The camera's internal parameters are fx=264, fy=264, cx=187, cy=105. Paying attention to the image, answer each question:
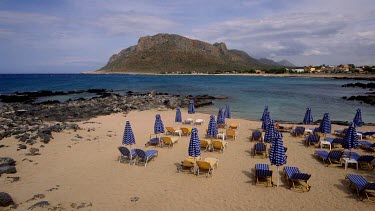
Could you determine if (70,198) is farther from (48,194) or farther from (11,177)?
(11,177)

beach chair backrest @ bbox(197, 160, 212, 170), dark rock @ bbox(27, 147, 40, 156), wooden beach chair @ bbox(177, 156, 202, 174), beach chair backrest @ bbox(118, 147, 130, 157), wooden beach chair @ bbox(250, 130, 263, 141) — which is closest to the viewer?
beach chair backrest @ bbox(197, 160, 212, 170)

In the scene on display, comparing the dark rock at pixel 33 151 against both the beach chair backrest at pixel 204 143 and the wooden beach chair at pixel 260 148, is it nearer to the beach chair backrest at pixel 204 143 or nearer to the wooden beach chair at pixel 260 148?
the beach chair backrest at pixel 204 143

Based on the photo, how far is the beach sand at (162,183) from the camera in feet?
27.5

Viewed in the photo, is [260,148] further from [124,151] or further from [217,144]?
[124,151]

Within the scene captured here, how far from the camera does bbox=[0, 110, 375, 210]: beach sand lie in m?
8.37

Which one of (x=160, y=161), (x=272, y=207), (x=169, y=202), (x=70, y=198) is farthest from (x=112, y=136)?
(x=272, y=207)

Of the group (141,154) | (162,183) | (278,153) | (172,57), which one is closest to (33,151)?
(141,154)

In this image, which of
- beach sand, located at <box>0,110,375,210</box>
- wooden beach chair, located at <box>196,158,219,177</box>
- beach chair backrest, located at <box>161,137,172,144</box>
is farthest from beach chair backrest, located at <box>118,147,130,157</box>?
wooden beach chair, located at <box>196,158,219,177</box>

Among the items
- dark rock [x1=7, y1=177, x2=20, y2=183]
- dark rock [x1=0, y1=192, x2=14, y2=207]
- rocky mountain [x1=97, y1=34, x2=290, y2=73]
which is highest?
rocky mountain [x1=97, y1=34, x2=290, y2=73]

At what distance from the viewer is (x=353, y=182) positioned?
360 inches

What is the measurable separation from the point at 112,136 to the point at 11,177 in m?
7.01

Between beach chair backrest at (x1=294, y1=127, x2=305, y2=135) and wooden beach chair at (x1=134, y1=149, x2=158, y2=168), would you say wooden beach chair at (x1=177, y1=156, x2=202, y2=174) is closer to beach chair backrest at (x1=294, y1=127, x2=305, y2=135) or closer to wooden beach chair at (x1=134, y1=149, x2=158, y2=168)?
wooden beach chair at (x1=134, y1=149, x2=158, y2=168)

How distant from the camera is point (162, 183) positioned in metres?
9.80

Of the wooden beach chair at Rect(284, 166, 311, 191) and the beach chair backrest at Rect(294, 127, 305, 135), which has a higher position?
the beach chair backrest at Rect(294, 127, 305, 135)
